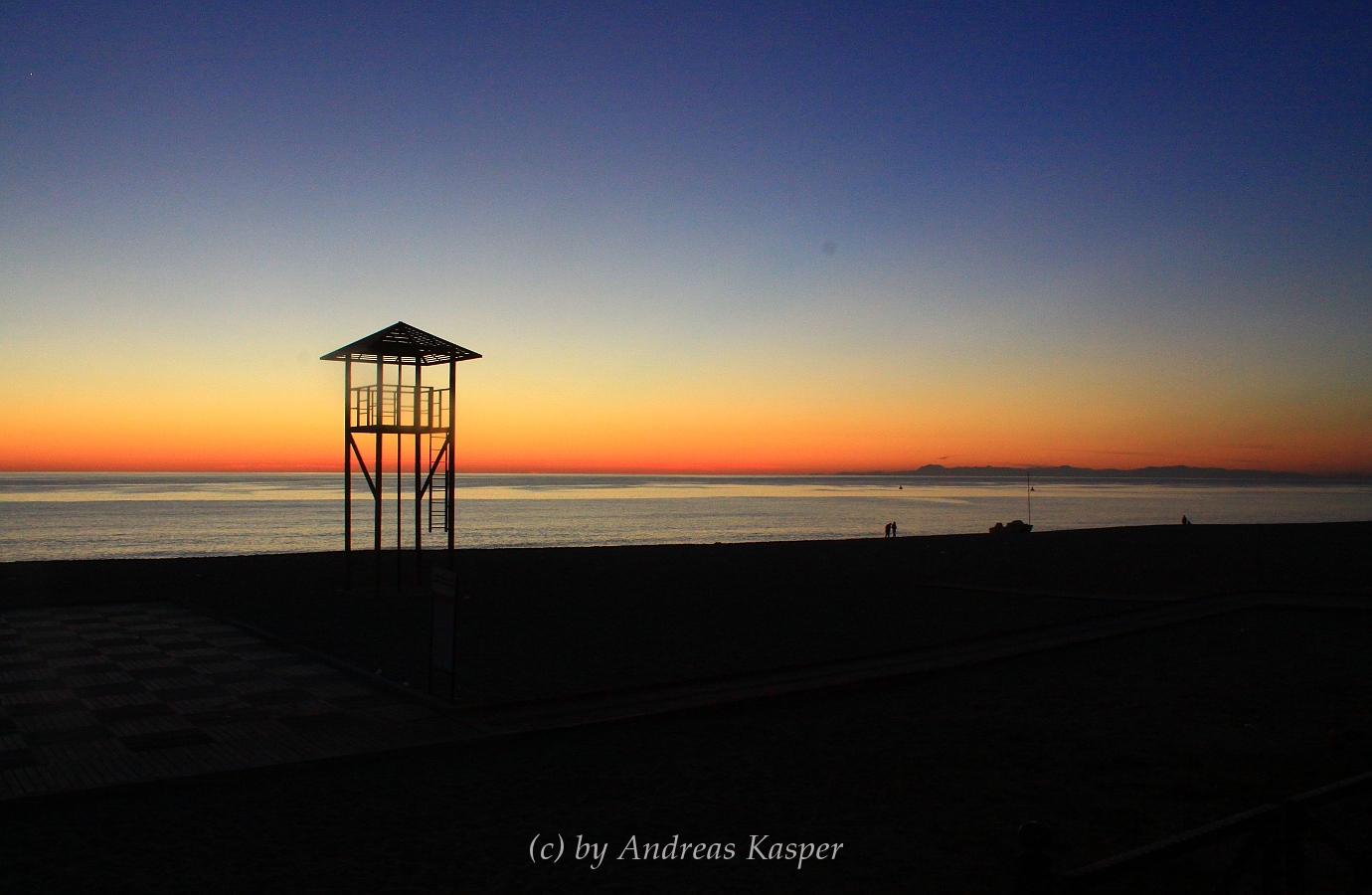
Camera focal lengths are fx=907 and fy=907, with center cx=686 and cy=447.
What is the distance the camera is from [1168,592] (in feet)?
68.8

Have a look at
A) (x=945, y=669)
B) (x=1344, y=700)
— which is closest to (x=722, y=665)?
(x=945, y=669)

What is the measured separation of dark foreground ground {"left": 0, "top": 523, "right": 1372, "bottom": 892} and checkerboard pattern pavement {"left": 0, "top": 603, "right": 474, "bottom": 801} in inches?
20.5

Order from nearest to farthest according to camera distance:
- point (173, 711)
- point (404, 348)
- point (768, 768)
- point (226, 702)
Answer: point (768, 768)
point (173, 711)
point (226, 702)
point (404, 348)

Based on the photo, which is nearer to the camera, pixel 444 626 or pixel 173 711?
pixel 173 711

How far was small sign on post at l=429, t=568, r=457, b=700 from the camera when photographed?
9.62 m

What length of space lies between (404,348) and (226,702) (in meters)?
11.9

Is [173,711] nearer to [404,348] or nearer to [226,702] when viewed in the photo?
[226,702]

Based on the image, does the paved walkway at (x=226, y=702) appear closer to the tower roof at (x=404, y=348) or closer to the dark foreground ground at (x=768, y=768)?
the dark foreground ground at (x=768, y=768)

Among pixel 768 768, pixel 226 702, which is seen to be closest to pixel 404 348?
pixel 226 702

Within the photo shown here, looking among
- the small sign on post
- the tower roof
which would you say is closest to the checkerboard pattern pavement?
the small sign on post

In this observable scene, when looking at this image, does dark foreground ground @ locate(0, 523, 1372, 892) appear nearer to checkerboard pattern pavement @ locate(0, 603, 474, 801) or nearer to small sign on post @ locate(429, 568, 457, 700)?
checkerboard pattern pavement @ locate(0, 603, 474, 801)

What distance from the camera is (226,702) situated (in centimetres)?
966

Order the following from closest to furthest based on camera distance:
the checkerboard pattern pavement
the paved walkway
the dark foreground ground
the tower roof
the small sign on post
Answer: the dark foreground ground → the checkerboard pattern pavement → the paved walkway → the small sign on post → the tower roof

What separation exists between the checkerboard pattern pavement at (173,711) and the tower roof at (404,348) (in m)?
7.86
